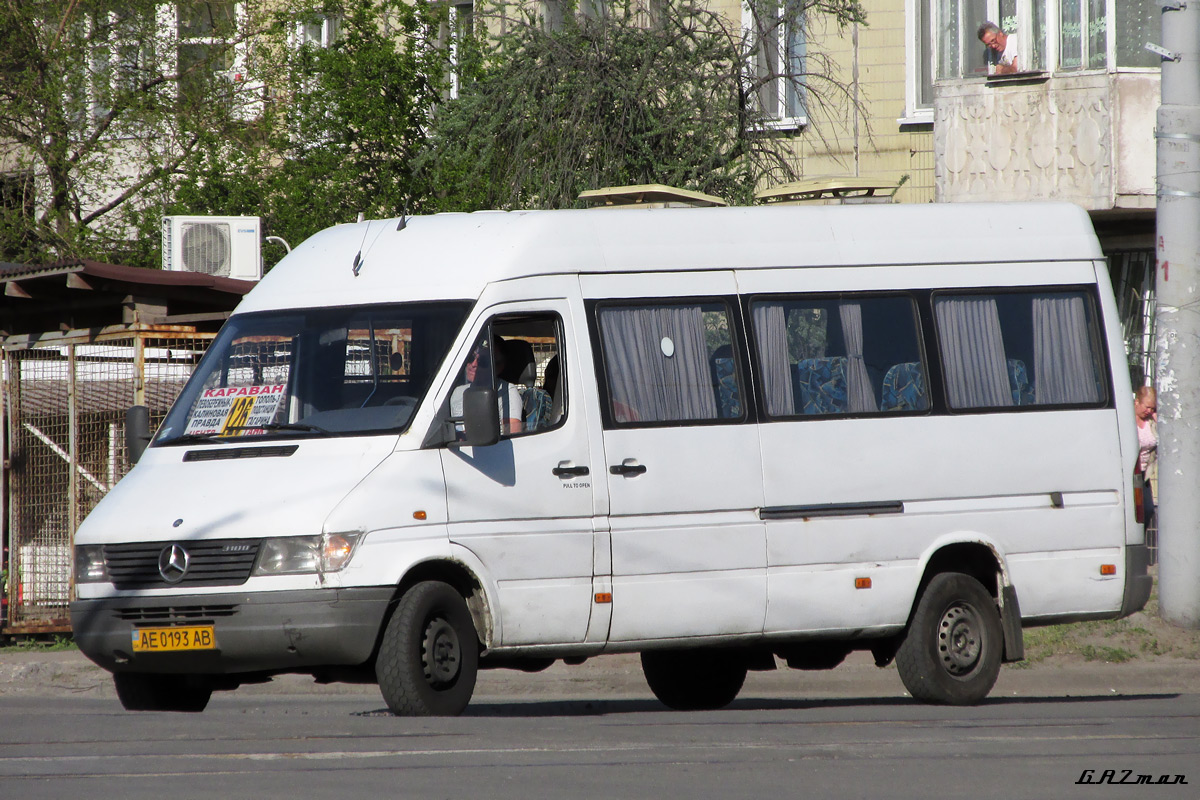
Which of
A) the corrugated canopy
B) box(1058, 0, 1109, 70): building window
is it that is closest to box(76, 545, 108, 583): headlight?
the corrugated canopy

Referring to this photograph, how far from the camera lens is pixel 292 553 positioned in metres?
8.74

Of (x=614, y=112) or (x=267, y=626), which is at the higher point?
(x=614, y=112)

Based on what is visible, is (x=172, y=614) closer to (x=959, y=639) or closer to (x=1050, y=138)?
(x=959, y=639)

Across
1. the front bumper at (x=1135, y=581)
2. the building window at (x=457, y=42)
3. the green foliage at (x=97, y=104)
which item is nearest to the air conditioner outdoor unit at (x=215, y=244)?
the building window at (x=457, y=42)

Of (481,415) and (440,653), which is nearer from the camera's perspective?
(481,415)

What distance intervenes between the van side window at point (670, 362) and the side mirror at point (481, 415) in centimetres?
89

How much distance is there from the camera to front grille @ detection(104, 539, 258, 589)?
345 inches

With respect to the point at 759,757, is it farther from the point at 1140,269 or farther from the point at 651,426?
the point at 1140,269

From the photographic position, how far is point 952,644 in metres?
10.6

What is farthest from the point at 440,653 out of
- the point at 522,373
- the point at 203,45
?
the point at 203,45

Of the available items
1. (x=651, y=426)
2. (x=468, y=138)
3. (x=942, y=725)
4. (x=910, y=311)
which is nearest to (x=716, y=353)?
(x=651, y=426)

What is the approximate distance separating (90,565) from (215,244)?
374 inches

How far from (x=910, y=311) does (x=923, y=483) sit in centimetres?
99

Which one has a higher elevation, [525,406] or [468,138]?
[468,138]
